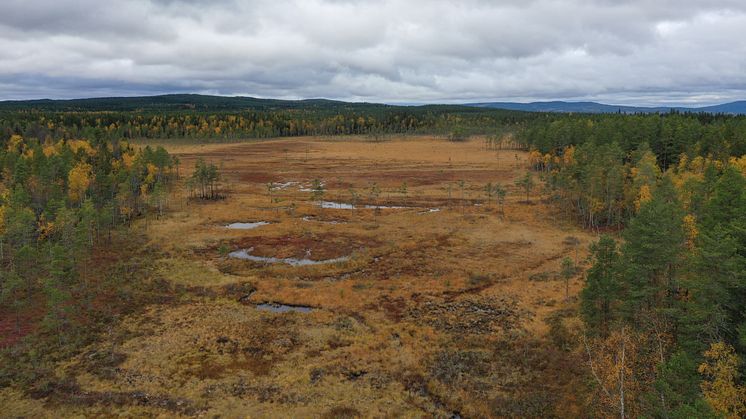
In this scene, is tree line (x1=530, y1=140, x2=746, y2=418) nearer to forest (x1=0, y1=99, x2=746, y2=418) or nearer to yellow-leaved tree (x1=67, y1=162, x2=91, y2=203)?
forest (x1=0, y1=99, x2=746, y2=418)

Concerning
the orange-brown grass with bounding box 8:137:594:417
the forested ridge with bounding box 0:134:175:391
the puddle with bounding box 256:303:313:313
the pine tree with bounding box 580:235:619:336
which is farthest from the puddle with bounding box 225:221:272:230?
the pine tree with bounding box 580:235:619:336

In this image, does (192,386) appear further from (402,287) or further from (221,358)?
(402,287)

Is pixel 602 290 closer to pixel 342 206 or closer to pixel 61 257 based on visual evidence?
pixel 61 257

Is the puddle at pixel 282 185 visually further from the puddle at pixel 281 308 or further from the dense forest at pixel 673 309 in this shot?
the dense forest at pixel 673 309

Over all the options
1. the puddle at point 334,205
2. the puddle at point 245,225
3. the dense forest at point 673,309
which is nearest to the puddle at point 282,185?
the puddle at point 334,205

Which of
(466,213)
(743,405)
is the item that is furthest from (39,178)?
(743,405)

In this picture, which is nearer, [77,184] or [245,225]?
[77,184]

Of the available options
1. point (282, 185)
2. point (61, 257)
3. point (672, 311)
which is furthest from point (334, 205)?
point (672, 311)
